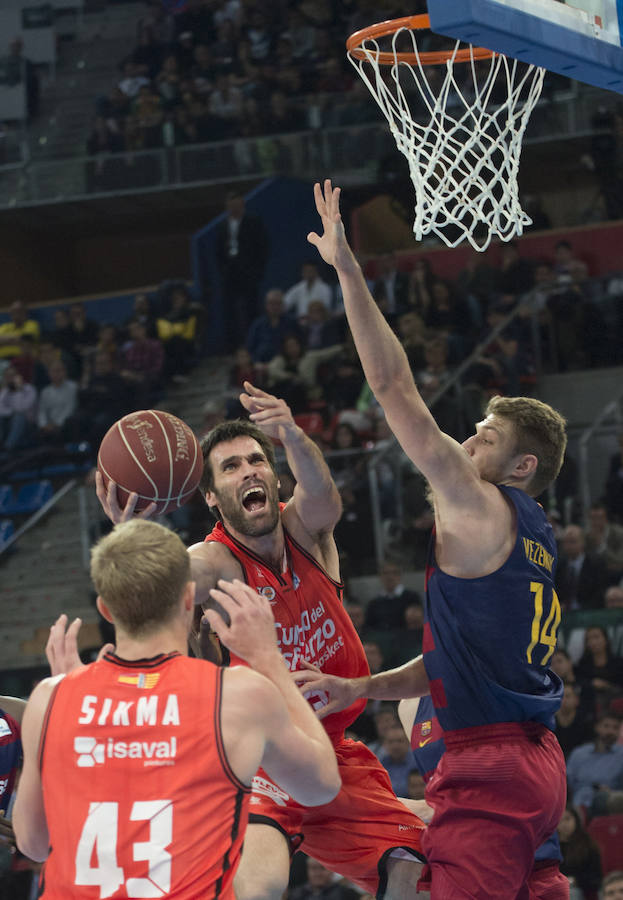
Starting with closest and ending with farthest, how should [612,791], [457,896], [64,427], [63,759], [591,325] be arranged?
[63,759] < [457,896] < [612,791] < [591,325] < [64,427]

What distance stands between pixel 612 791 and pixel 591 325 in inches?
232

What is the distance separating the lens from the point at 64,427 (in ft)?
45.4

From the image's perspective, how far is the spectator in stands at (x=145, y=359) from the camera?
14617mm

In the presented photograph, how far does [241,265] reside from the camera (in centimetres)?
1551

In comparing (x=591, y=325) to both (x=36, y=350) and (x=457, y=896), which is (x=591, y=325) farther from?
(x=457, y=896)

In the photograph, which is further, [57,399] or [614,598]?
[57,399]

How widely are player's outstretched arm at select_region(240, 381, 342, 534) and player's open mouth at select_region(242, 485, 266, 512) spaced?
153mm

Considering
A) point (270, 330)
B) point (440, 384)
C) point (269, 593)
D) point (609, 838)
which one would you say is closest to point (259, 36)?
point (270, 330)

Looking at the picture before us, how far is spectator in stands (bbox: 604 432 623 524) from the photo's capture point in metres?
10.5

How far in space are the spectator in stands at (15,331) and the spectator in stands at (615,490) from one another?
8370 millimetres

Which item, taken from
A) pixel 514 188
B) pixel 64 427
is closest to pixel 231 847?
pixel 514 188

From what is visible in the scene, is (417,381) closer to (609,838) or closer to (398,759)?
(398,759)

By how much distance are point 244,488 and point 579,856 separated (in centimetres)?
403

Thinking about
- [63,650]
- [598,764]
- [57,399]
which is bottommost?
[598,764]
